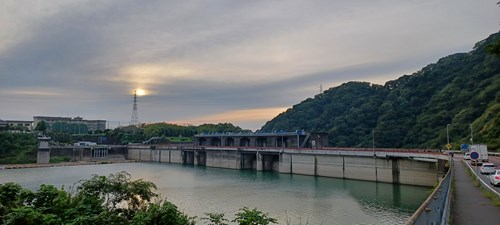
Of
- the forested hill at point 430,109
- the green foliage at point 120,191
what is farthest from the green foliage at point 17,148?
the green foliage at point 120,191

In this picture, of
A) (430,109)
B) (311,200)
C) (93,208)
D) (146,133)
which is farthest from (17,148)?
(430,109)

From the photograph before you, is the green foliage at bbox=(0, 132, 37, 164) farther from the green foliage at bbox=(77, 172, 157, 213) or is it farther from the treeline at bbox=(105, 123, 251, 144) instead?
the green foliage at bbox=(77, 172, 157, 213)

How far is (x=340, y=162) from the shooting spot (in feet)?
155

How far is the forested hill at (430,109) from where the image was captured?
192ft

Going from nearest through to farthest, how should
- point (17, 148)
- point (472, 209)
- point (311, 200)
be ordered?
1. point (472, 209)
2. point (311, 200)
3. point (17, 148)

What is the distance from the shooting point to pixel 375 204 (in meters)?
28.9

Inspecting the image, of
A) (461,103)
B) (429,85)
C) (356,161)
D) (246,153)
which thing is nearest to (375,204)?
(356,161)

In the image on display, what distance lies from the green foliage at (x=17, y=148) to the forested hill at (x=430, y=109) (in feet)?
236

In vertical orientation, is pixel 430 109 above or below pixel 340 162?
above

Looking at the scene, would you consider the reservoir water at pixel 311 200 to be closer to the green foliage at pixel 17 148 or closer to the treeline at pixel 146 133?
the green foliage at pixel 17 148

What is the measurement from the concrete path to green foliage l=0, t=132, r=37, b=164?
89.4m

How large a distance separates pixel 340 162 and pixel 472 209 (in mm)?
35818

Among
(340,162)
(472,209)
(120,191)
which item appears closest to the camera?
(472,209)

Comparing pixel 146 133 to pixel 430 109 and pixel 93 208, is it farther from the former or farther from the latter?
pixel 93 208
